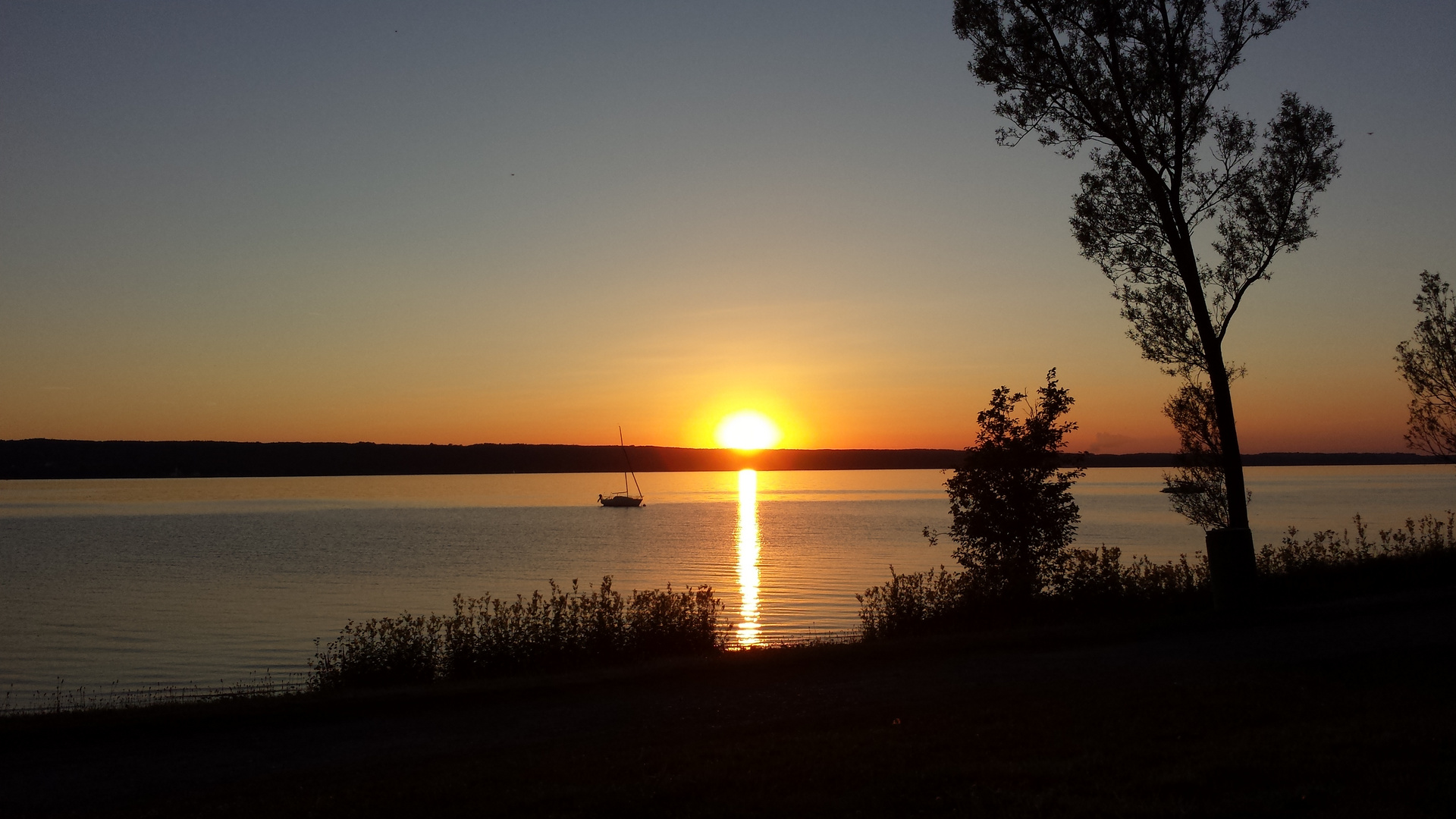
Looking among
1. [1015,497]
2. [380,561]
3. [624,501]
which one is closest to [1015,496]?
[1015,497]

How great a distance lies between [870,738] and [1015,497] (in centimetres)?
1413

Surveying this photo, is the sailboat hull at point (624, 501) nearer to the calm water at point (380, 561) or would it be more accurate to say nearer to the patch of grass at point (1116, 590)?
the calm water at point (380, 561)

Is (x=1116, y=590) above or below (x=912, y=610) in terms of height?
above

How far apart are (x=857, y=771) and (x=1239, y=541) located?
1058 centimetres

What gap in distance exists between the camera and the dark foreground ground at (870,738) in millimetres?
7852

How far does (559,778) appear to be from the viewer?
8.96 m

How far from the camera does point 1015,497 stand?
2292 centimetres

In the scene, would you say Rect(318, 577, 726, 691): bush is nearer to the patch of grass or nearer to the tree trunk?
the patch of grass

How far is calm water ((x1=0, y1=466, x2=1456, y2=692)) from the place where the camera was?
30.8 metres

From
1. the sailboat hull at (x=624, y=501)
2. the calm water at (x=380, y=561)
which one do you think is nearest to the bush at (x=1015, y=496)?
the calm water at (x=380, y=561)

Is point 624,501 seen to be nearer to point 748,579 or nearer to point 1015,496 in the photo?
point 748,579

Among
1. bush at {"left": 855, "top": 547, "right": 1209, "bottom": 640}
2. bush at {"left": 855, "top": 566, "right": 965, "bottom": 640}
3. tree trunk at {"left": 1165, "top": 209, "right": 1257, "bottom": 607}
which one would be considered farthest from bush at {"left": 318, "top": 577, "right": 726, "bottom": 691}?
tree trunk at {"left": 1165, "top": 209, "right": 1257, "bottom": 607}

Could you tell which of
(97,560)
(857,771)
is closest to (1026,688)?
(857,771)

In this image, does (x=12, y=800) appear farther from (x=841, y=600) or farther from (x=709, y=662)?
(x=841, y=600)
